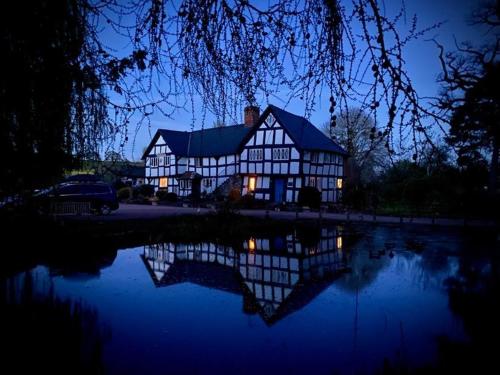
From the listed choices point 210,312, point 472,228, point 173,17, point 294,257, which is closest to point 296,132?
point 472,228

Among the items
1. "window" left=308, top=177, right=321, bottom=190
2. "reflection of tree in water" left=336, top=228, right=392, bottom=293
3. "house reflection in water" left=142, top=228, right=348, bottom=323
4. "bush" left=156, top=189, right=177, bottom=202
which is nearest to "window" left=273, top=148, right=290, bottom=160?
"window" left=308, top=177, right=321, bottom=190

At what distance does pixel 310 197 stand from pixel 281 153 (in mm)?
5034

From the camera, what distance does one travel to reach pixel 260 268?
9.25m

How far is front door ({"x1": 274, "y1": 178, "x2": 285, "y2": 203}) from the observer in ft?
98.8

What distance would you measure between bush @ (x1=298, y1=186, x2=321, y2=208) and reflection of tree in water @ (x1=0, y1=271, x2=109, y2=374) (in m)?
22.6

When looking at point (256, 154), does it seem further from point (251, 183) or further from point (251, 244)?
point (251, 244)

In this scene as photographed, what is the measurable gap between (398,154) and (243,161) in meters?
29.2

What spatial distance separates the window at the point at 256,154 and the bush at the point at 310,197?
5560 mm

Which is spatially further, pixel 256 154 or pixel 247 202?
pixel 256 154

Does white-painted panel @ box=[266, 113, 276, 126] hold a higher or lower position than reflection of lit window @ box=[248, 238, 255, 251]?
higher

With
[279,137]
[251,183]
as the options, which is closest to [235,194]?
[251,183]

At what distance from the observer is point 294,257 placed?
10703 mm

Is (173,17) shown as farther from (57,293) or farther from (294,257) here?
(294,257)

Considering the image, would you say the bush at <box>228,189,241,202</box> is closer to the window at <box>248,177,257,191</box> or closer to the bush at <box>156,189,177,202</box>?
the window at <box>248,177,257,191</box>
